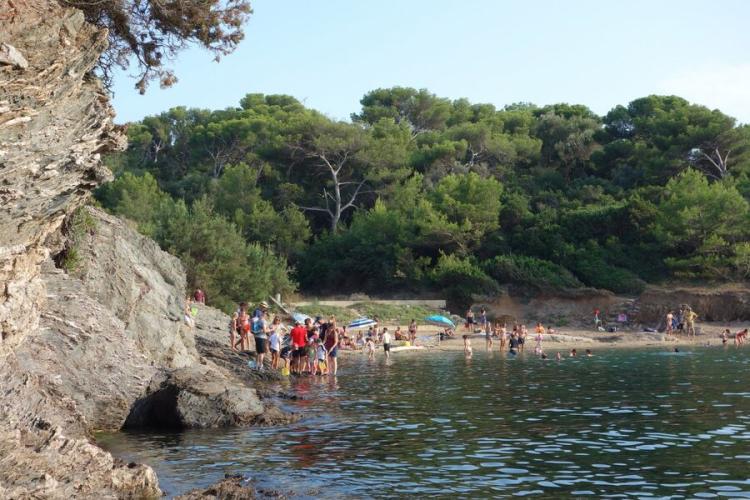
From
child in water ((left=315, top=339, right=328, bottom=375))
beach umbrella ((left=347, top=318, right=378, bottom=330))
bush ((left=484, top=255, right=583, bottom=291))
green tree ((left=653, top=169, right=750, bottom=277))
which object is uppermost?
green tree ((left=653, top=169, right=750, bottom=277))

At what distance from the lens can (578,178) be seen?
67312mm

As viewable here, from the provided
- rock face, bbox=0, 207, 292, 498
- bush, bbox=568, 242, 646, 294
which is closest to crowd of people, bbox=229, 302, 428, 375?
rock face, bbox=0, 207, 292, 498

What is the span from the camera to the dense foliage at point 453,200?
1939 inches

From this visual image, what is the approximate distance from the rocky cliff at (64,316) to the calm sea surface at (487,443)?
0.97 meters

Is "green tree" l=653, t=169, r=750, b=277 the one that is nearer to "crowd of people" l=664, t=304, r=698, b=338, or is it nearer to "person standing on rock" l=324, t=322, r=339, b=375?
"crowd of people" l=664, t=304, r=698, b=338

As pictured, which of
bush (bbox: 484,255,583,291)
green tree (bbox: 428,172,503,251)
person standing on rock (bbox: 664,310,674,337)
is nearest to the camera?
person standing on rock (bbox: 664,310,674,337)

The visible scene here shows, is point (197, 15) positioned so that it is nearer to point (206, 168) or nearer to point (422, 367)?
point (422, 367)

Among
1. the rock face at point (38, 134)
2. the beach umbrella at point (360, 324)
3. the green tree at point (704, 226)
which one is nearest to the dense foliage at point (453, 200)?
the green tree at point (704, 226)

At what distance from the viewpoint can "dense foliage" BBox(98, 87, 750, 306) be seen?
49250 millimetres

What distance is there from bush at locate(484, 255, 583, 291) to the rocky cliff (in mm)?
36365

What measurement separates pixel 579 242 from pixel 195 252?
92.0 ft

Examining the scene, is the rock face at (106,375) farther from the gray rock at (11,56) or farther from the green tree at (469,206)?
the green tree at (469,206)

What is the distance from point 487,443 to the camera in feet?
44.4

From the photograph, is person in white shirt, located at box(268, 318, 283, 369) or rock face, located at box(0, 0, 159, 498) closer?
rock face, located at box(0, 0, 159, 498)
